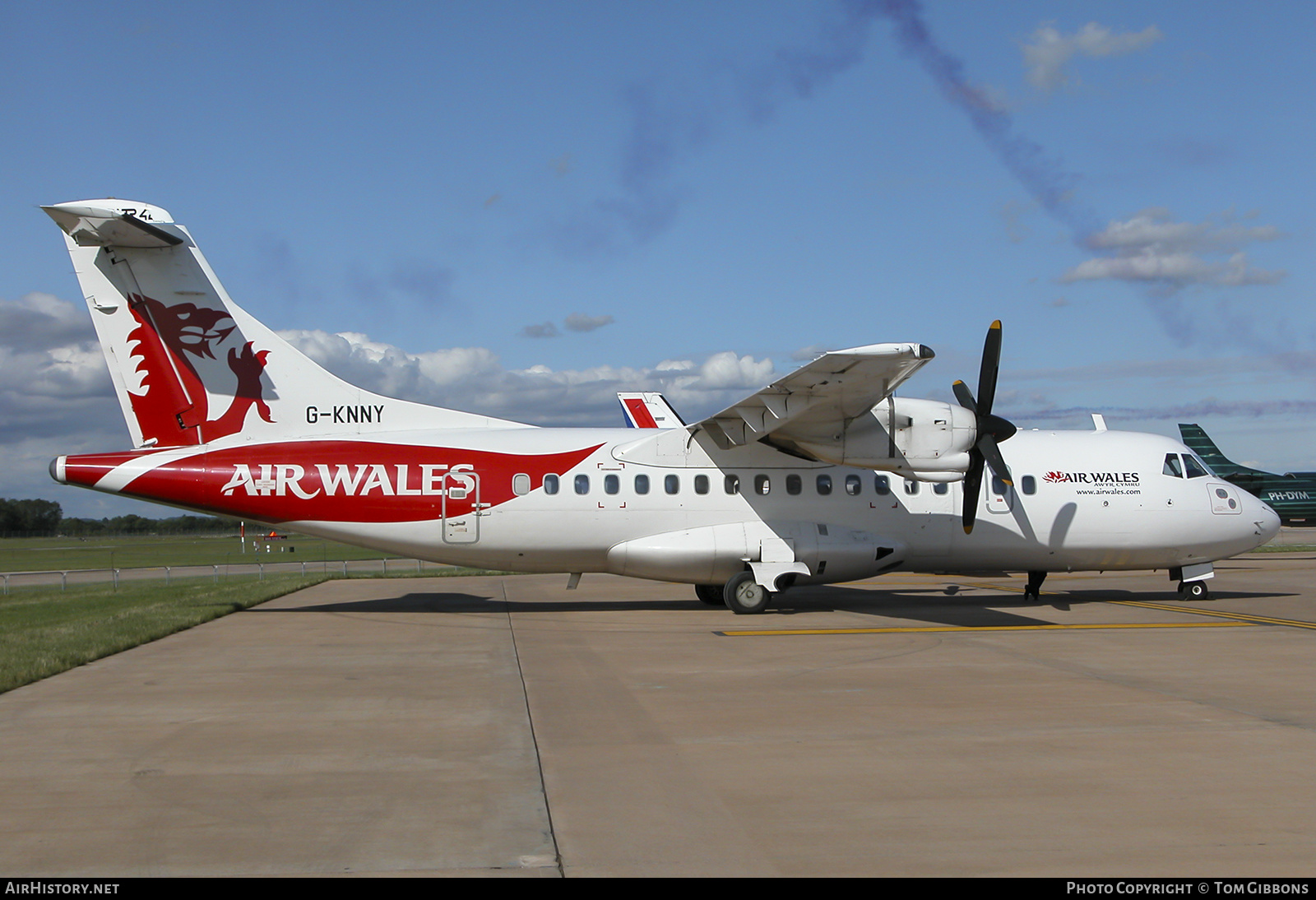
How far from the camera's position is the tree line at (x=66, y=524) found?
131750mm

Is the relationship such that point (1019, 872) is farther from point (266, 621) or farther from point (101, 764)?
point (266, 621)

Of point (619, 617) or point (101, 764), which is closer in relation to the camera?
point (101, 764)

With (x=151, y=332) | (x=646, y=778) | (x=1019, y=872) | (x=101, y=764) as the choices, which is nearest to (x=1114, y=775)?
(x=1019, y=872)

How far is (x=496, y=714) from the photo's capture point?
29.6 feet

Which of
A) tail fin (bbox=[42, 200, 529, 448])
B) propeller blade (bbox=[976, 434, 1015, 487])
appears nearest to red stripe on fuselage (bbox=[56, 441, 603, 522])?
tail fin (bbox=[42, 200, 529, 448])

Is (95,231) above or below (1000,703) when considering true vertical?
above

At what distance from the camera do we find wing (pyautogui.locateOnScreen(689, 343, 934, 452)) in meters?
13.9

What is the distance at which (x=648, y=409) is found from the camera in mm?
37875

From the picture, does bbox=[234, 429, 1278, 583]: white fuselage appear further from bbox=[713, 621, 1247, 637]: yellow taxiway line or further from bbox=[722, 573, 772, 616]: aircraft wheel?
bbox=[713, 621, 1247, 637]: yellow taxiway line

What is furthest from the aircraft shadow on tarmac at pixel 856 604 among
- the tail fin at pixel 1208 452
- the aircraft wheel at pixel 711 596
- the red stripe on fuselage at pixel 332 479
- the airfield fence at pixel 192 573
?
the tail fin at pixel 1208 452

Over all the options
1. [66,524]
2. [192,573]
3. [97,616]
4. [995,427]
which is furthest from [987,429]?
[66,524]

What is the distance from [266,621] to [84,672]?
548 cm

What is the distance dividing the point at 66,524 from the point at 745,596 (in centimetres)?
17202

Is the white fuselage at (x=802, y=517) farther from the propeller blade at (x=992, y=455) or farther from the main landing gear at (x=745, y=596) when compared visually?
the propeller blade at (x=992, y=455)
